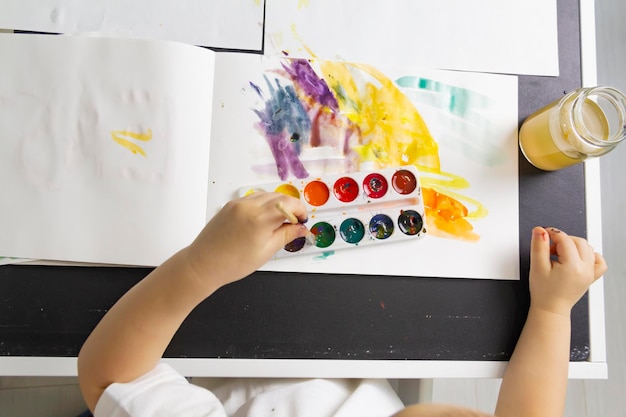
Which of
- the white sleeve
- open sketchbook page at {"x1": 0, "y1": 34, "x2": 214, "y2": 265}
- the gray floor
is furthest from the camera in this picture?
the gray floor

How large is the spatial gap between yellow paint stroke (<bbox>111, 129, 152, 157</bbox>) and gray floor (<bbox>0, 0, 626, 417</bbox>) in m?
0.62

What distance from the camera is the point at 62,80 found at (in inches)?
21.5

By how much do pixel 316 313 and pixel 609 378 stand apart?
0.80 meters

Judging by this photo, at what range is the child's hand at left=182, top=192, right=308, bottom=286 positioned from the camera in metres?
0.44

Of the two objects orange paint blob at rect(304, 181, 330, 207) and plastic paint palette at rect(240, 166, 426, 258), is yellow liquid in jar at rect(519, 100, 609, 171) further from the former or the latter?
orange paint blob at rect(304, 181, 330, 207)

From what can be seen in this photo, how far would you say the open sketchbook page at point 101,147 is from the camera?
525 millimetres

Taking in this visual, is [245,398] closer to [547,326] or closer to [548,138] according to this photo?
[547,326]

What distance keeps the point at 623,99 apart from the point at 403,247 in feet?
0.93

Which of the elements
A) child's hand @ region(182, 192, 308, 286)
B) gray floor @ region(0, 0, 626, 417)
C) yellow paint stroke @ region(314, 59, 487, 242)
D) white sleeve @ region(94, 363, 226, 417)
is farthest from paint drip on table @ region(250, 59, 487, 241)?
gray floor @ region(0, 0, 626, 417)

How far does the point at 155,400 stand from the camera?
1.42 feet

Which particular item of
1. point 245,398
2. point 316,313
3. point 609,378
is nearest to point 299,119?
point 316,313

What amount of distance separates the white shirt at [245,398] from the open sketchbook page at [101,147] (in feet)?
0.46

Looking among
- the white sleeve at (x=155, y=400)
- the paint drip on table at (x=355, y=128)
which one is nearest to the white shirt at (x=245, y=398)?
the white sleeve at (x=155, y=400)

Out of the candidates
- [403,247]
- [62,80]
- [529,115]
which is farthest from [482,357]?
[62,80]
